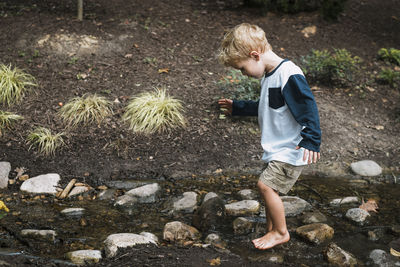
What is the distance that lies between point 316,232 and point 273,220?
16.9 inches

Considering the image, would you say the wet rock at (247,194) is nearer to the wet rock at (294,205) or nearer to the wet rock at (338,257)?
the wet rock at (294,205)

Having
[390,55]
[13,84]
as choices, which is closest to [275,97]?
[13,84]

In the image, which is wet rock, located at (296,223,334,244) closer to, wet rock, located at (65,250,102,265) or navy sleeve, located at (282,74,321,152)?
navy sleeve, located at (282,74,321,152)

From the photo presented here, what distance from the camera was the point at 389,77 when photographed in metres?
6.25

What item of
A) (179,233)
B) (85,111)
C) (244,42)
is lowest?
(179,233)

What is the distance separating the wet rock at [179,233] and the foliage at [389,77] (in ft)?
15.1

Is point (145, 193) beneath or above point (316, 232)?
beneath

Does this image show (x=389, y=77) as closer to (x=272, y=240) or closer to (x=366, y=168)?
(x=366, y=168)

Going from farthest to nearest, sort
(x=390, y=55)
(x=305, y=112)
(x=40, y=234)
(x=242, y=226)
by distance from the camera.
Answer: (x=390, y=55) < (x=242, y=226) < (x=40, y=234) < (x=305, y=112)

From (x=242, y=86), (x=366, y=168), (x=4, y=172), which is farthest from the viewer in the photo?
(x=242, y=86)

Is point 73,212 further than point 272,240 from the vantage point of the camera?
Yes

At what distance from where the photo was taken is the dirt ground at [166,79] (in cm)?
456

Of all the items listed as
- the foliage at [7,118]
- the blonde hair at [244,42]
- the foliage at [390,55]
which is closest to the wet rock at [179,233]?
the blonde hair at [244,42]

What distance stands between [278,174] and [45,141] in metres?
2.94
